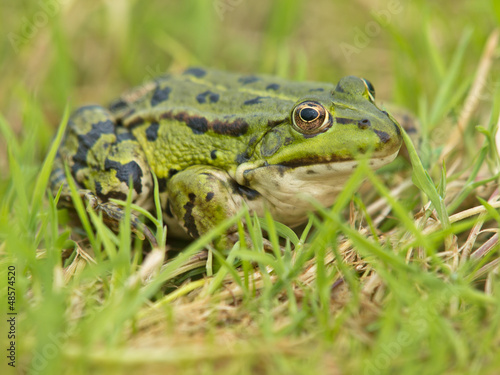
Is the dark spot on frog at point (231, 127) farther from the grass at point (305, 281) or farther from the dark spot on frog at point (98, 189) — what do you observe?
the dark spot on frog at point (98, 189)

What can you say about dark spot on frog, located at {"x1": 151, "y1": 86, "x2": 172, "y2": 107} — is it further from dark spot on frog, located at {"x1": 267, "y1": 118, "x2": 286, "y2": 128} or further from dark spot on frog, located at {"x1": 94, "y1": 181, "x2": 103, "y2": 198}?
dark spot on frog, located at {"x1": 267, "y1": 118, "x2": 286, "y2": 128}

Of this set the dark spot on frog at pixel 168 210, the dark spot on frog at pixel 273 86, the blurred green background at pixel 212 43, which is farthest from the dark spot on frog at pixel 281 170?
the blurred green background at pixel 212 43

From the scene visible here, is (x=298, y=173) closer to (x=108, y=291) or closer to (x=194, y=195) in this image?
(x=194, y=195)

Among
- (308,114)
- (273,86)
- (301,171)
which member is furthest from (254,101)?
(301,171)

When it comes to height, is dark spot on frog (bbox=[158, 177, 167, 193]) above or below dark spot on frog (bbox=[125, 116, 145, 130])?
below

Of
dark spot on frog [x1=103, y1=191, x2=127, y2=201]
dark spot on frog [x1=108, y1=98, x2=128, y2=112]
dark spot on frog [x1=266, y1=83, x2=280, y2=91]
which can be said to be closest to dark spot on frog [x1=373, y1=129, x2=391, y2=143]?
dark spot on frog [x1=266, y1=83, x2=280, y2=91]

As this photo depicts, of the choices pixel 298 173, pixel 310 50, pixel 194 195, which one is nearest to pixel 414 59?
pixel 310 50

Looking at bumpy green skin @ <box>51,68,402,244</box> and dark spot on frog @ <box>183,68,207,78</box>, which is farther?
dark spot on frog @ <box>183,68,207,78</box>
